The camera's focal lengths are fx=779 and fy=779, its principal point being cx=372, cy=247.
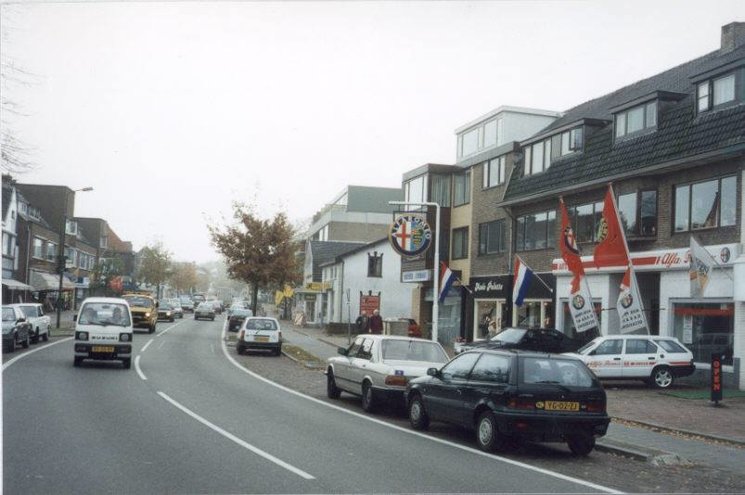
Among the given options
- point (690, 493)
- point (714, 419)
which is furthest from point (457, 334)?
point (690, 493)

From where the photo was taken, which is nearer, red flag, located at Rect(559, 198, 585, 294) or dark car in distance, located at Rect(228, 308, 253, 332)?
red flag, located at Rect(559, 198, 585, 294)

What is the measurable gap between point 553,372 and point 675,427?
425 cm

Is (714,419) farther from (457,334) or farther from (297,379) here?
(457,334)

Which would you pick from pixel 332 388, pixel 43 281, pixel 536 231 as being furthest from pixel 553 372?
pixel 43 281

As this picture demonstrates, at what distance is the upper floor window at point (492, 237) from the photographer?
117 feet

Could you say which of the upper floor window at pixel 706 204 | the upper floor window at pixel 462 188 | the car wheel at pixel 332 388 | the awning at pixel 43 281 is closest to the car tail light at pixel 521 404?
the car wheel at pixel 332 388

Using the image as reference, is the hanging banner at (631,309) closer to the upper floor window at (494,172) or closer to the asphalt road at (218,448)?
the asphalt road at (218,448)

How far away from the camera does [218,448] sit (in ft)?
33.2

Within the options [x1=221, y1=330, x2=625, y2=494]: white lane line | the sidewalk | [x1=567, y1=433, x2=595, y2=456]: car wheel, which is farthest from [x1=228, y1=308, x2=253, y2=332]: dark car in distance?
[x1=567, y1=433, x2=595, y2=456]: car wheel

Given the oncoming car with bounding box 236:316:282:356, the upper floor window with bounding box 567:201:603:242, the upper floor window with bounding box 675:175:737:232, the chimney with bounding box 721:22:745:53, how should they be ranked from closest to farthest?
the upper floor window with bounding box 675:175:737:232 → the chimney with bounding box 721:22:745:53 → the upper floor window with bounding box 567:201:603:242 → the oncoming car with bounding box 236:316:282:356

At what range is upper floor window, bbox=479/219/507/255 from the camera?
1403 inches

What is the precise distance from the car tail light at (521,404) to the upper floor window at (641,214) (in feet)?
52.1

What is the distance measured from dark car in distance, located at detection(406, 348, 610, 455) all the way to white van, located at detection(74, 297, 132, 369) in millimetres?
12353

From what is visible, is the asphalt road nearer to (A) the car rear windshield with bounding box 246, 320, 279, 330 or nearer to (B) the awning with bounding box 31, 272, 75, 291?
(A) the car rear windshield with bounding box 246, 320, 279, 330
